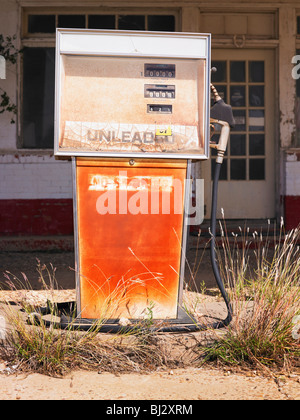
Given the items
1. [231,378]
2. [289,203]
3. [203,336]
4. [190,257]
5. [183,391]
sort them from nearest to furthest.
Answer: [183,391]
[231,378]
[203,336]
[190,257]
[289,203]

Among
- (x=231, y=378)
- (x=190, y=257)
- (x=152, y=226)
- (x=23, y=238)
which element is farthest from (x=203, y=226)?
(x=231, y=378)

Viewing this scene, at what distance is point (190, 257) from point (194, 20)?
3136mm

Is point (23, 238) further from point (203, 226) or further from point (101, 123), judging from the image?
point (101, 123)

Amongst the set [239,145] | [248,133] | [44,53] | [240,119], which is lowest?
[239,145]

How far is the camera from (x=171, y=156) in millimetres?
4445

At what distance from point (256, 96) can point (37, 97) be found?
3.02m

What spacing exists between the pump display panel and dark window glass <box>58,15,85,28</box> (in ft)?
14.1

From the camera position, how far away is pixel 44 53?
27.8 ft

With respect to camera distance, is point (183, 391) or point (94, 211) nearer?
point (183, 391)

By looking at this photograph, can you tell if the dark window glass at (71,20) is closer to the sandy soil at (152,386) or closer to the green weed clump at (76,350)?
the green weed clump at (76,350)

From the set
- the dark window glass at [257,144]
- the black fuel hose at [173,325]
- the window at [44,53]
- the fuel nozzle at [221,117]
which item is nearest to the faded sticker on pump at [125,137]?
the fuel nozzle at [221,117]

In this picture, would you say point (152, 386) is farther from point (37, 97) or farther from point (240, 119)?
point (240, 119)

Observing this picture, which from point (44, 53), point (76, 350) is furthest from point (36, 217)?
point (76, 350)

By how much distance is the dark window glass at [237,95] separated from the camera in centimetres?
877
